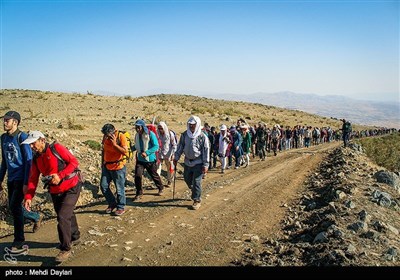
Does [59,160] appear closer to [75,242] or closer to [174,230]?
[75,242]

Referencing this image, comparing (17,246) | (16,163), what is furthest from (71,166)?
(17,246)

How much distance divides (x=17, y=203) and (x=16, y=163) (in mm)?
709

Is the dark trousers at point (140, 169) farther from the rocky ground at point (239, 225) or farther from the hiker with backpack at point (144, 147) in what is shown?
the rocky ground at point (239, 225)

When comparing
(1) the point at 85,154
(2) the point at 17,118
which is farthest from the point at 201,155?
(1) the point at 85,154

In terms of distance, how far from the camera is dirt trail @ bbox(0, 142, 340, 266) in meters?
5.62

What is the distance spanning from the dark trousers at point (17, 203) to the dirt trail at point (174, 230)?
377 mm

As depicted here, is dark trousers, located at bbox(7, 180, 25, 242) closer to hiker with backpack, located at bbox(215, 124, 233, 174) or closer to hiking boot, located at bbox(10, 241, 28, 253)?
hiking boot, located at bbox(10, 241, 28, 253)

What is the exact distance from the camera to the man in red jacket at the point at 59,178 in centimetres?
521

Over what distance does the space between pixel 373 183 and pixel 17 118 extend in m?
9.91

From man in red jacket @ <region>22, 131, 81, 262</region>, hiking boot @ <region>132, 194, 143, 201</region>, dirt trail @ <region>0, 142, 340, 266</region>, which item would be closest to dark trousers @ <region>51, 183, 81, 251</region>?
man in red jacket @ <region>22, 131, 81, 262</region>

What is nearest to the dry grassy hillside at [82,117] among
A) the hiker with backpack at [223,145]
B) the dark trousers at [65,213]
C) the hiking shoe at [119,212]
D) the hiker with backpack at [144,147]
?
the hiker with backpack at [144,147]

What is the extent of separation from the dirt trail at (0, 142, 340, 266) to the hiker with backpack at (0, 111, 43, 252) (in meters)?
0.63

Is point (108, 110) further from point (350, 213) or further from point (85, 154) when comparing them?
point (350, 213)

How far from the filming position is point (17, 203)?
581 cm
